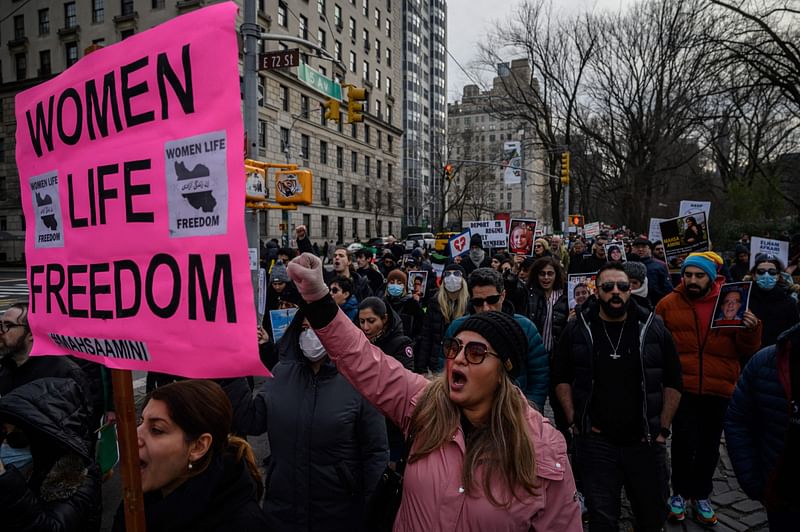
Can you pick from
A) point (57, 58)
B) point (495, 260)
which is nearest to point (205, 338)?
point (495, 260)

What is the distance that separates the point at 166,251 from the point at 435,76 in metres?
93.2

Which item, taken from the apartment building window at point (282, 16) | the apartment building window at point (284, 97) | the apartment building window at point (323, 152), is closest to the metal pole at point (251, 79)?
the apartment building window at point (284, 97)

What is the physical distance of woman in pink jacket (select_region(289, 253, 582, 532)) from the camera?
170 cm

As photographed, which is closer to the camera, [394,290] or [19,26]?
[394,290]

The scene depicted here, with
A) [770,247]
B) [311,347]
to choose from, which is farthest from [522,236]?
[311,347]

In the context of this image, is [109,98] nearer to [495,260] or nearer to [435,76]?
[495,260]

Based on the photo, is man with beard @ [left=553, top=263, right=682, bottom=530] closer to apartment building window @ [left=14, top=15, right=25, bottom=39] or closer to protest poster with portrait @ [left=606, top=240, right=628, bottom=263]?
protest poster with portrait @ [left=606, top=240, right=628, bottom=263]

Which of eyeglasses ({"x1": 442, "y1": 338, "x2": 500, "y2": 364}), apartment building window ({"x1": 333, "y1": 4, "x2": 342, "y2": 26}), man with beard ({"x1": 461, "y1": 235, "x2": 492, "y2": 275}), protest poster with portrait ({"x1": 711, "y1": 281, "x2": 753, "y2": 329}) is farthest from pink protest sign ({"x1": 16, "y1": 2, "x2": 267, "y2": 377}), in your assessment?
apartment building window ({"x1": 333, "y1": 4, "x2": 342, "y2": 26})

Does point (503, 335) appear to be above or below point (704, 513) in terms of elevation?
above

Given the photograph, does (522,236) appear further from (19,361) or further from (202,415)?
(202,415)

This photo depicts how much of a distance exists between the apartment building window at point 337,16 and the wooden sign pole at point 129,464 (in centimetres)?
4785

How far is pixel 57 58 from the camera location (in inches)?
1484

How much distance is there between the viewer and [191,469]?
1.90 meters

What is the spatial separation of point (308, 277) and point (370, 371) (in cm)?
45
